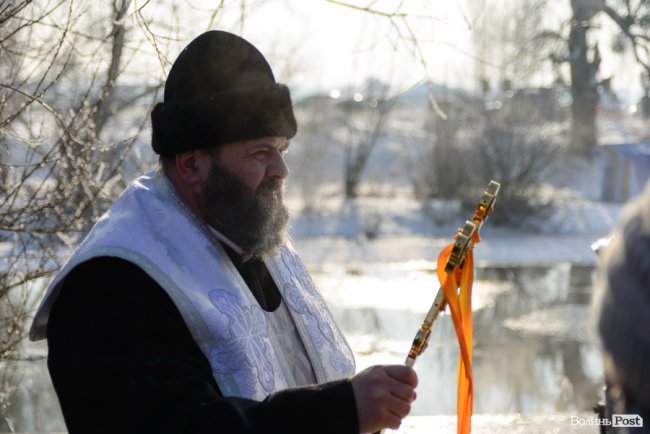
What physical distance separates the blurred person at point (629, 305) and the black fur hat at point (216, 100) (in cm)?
130

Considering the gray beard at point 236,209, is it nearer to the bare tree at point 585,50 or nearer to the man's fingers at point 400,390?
the man's fingers at point 400,390

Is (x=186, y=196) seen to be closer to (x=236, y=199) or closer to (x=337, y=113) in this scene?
(x=236, y=199)

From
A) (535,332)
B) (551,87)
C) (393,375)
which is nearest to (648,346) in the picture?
(393,375)

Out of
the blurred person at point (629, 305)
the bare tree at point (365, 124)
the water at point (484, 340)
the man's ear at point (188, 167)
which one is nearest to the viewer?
the blurred person at point (629, 305)

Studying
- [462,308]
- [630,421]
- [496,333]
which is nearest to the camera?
[630,421]

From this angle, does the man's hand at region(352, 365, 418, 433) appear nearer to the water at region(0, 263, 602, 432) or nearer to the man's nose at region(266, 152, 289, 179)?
the man's nose at region(266, 152, 289, 179)

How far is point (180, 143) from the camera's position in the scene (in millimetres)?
2668

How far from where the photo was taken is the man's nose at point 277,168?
2.68m

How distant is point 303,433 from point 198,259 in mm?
613

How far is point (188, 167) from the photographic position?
269 cm

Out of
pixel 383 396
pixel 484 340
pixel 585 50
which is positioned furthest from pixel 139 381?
pixel 585 50

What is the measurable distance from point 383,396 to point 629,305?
2.67 feet

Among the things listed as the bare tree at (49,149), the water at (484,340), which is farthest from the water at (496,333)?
the bare tree at (49,149)

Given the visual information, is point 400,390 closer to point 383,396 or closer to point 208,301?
point 383,396
